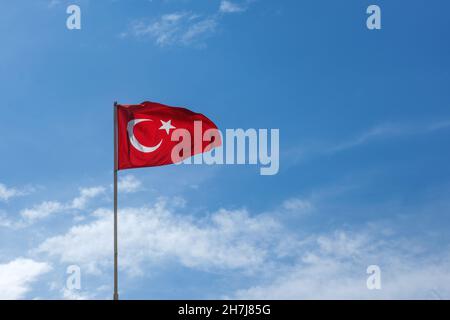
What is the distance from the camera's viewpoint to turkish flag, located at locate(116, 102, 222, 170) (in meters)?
36.2

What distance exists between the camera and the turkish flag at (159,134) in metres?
36.2

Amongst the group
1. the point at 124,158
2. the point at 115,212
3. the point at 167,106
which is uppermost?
the point at 167,106

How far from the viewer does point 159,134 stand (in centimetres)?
3684
